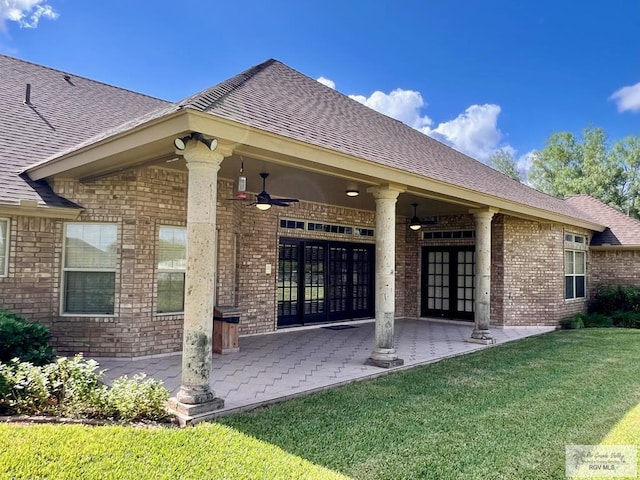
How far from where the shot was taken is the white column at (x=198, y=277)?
4273 mm

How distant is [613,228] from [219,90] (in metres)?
14.1

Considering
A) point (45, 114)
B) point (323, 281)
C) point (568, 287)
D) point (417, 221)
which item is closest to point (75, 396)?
point (45, 114)

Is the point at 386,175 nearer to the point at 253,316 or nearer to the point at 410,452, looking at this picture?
the point at 410,452

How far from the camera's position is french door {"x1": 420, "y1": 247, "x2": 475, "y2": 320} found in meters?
12.2

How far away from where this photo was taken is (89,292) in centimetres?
671

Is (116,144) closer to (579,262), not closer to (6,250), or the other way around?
(6,250)

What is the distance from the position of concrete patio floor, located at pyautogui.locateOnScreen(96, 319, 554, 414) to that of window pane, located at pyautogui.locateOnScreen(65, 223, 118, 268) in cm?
151

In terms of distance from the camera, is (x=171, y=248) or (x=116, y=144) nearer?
(x=116, y=144)

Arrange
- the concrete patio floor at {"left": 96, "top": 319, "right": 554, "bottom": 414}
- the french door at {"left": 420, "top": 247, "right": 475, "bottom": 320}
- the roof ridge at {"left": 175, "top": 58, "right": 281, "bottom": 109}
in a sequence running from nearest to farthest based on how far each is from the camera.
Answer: the roof ridge at {"left": 175, "top": 58, "right": 281, "bottom": 109}
the concrete patio floor at {"left": 96, "top": 319, "right": 554, "bottom": 414}
the french door at {"left": 420, "top": 247, "right": 475, "bottom": 320}

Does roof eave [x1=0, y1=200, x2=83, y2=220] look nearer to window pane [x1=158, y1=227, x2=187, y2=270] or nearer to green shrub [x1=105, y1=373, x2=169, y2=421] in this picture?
window pane [x1=158, y1=227, x2=187, y2=270]

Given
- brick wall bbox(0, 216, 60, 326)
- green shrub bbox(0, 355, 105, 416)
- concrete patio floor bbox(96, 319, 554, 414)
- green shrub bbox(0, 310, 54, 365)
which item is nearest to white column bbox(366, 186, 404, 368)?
concrete patio floor bbox(96, 319, 554, 414)

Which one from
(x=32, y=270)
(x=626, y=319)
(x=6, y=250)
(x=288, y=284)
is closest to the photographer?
(x=6, y=250)

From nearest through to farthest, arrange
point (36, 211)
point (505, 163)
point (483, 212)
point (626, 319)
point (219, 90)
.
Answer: point (219, 90) < point (36, 211) < point (483, 212) < point (626, 319) < point (505, 163)

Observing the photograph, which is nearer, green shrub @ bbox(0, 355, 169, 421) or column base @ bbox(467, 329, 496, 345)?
green shrub @ bbox(0, 355, 169, 421)
